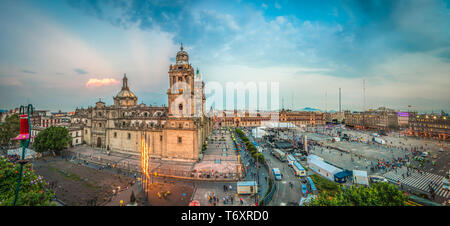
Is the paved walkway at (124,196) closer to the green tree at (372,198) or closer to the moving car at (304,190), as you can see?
the green tree at (372,198)

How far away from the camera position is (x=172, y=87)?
31109 millimetres

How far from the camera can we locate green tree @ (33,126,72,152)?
96.7 ft

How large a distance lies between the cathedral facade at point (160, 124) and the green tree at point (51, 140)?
22.4 feet

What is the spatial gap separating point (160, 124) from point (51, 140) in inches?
719

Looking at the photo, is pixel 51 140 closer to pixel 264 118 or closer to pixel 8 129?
pixel 8 129

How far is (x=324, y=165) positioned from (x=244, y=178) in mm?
13121

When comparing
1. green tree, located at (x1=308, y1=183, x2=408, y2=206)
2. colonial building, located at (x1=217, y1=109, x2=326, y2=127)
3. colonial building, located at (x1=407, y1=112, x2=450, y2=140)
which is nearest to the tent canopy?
green tree, located at (x1=308, y1=183, x2=408, y2=206)

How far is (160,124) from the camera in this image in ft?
117

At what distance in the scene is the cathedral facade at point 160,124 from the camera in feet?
97.1

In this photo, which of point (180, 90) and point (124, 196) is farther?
point (180, 90)

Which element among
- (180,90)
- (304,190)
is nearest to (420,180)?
(304,190)

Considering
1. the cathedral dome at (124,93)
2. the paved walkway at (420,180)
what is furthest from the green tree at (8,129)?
the paved walkway at (420,180)
